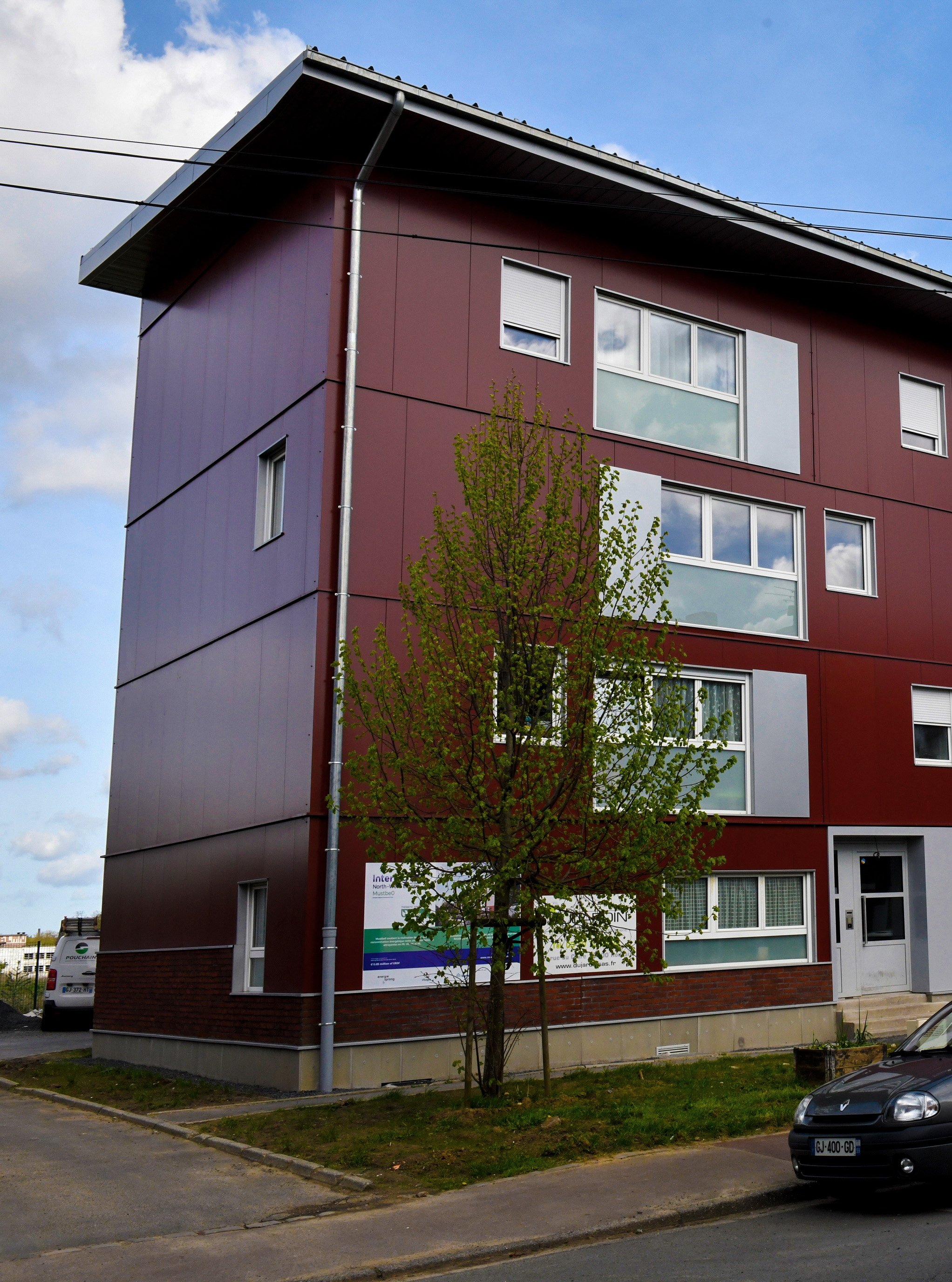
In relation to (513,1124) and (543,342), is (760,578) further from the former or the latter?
(513,1124)

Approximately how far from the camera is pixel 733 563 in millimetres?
18781

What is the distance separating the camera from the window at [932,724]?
20016 millimetres

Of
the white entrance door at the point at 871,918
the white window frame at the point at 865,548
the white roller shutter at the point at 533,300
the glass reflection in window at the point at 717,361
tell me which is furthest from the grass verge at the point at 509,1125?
the glass reflection in window at the point at 717,361

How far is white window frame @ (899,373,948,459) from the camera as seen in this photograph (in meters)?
21.1

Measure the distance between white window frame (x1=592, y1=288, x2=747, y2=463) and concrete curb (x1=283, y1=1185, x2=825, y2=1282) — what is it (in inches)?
437

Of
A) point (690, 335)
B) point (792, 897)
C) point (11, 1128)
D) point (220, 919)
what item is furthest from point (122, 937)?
point (690, 335)

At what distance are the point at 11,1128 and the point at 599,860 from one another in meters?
6.49

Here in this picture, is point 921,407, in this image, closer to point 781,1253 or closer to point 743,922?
point 743,922

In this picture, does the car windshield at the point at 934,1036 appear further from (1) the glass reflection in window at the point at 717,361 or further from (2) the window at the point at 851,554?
(1) the glass reflection in window at the point at 717,361

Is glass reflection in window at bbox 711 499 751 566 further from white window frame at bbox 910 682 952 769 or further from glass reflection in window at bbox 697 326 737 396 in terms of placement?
white window frame at bbox 910 682 952 769

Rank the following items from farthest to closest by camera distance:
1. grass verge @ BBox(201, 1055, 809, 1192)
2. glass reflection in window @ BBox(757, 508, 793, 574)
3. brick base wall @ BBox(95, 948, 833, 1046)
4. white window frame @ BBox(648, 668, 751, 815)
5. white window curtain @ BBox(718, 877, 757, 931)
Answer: glass reflection in window @ BBox(757, 508, 793, 574) < white window frame @ BBox(648, 668, 751, 815) < white window curtain @ BBox(718, 877, 757, 931) < brick base wall @ BBox(95, 948, 833, 1046) < grass verge @ BBox(201, 1055, 809, 1192)

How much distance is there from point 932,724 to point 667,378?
6.70m

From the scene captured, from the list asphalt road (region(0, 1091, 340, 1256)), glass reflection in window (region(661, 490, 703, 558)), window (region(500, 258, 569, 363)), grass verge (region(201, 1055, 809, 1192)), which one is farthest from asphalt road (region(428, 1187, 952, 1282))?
window (region(500, 258, 569, 363))

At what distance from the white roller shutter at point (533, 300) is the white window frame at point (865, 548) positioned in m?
5.15
